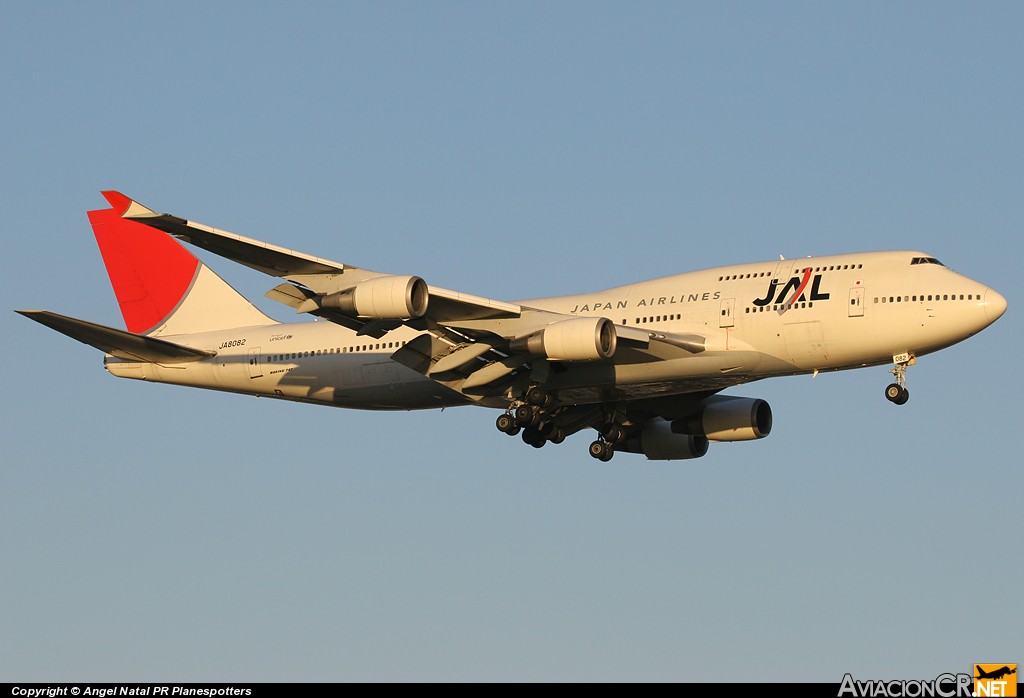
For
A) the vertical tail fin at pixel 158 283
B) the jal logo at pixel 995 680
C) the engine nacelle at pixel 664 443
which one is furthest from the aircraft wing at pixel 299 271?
the jal logo at pixel 995 680

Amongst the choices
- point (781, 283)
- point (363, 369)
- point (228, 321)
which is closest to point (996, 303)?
point (781, 283)

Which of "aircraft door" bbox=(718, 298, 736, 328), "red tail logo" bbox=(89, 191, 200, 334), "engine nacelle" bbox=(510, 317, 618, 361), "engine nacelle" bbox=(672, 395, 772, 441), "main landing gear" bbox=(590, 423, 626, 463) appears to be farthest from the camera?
"red tail logo" bbox=(89, 191, 200, 334)

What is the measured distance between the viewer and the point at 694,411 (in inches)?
2060

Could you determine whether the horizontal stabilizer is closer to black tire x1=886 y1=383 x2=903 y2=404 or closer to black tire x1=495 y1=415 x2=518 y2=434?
black tire x1=495 y1=415 x2=518 y2=434

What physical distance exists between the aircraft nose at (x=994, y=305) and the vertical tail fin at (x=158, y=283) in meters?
25.5

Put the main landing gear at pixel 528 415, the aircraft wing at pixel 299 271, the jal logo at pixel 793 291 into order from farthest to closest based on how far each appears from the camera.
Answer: the main landing gear at pixel 528 415 < the jal logo at pixel 793 291 < the aircraft wing at pixel 299 271

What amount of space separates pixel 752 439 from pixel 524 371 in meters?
9.67

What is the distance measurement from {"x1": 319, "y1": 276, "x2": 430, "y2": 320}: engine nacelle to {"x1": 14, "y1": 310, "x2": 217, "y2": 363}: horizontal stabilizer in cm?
859

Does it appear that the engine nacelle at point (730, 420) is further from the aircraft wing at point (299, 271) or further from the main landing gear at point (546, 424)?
the aircraft wing at point (299, 271)

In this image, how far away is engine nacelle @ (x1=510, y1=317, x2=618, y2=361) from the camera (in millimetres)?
43000

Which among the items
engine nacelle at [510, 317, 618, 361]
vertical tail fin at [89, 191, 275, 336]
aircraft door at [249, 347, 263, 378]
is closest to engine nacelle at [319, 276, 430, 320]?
engine nacelle at [510, 317, 618, 361]

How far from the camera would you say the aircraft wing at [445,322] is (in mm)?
41781

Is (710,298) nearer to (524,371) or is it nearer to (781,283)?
(781,283)

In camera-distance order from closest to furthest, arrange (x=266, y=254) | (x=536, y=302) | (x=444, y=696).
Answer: (x=444, y=696), (x=266, y=254), (x=536, y=302)
